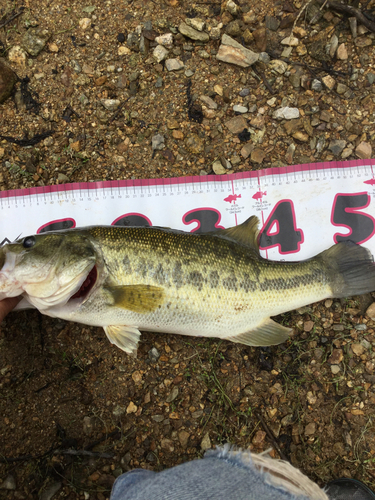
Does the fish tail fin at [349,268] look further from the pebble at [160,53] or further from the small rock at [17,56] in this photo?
the small rock at [17,56]

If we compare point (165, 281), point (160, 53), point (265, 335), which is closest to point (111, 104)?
point (160, 53)

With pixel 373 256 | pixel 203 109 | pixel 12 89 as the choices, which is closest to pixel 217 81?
pixel 203 109

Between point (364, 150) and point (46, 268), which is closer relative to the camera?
point (46, 268)

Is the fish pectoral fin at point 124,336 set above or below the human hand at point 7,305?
below

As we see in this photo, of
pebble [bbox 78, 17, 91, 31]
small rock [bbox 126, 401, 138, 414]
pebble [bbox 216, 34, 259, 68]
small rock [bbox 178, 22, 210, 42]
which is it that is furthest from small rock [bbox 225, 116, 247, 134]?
small rock [bbox 126, 401, 138, 414]

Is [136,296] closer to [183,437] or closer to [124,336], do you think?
[124,336]

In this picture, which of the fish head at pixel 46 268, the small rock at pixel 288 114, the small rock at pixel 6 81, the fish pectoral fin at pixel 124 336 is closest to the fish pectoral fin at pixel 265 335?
the fish pectoral fin at pixel 124 336

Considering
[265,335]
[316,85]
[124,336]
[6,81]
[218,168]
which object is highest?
[6,81]
